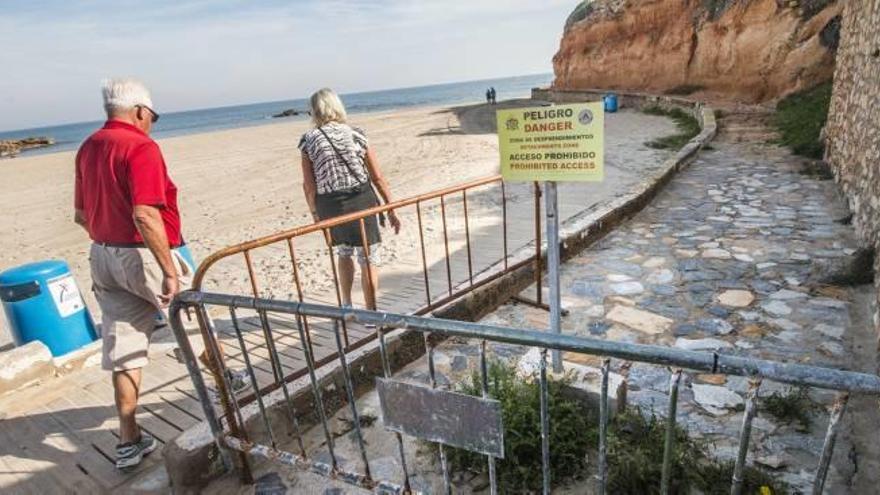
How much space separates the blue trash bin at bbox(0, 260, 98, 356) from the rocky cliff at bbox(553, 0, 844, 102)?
19.9 metres

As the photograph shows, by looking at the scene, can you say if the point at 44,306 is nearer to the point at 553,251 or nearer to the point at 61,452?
the point at 61,452

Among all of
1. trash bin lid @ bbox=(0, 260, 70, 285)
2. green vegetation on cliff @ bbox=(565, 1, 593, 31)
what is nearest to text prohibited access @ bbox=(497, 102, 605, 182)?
trash bin lid @ bbox=(0, 260, 70, 285)

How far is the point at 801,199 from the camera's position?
6.83 meters

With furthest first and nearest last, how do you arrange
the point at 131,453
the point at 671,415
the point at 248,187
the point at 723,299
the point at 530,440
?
the point at 248,187
the point at 723,299
the point at 131,453
the point at 530,440
the point at 671,415

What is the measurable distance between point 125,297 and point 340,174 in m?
1.63

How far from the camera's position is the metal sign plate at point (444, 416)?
1.83 metres

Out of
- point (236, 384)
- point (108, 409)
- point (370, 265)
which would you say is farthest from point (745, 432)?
point (108, 409)

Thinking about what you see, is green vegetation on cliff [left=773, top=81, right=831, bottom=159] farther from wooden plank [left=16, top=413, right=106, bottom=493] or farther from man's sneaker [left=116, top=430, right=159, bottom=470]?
wooden plank [left=16, top=413, right=106, bottom=493]

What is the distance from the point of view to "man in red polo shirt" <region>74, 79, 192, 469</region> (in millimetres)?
2656

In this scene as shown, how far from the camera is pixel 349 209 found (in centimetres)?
384

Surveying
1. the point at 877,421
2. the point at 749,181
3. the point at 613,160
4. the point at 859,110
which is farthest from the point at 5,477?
the point at 613,160

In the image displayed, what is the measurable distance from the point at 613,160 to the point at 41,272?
1110 centimetres

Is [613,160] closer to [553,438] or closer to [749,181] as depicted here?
[749,181]

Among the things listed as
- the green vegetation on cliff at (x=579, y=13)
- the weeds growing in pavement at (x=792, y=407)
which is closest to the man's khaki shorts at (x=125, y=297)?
the weeds growing in pavement at (x=792, y=407)
